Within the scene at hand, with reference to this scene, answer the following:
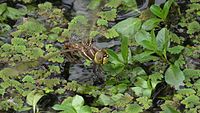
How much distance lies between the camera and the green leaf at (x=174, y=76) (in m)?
2.48

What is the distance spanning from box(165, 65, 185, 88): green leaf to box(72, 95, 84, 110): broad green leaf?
1.58ft

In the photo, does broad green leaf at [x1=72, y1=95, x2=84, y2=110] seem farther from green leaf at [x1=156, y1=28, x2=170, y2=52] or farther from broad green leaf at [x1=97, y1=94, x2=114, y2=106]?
green leaf at [x1=156, y1=28, x2=170, y2=52]

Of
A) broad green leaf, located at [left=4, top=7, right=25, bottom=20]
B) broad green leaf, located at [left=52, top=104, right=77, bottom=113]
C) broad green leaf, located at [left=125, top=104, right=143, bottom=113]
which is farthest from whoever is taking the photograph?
broad green leaf, located at [left=4, top=7, right=25, bottom=20]

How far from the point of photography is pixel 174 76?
8.22 ft

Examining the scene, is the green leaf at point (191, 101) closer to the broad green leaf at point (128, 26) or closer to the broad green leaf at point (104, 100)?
the broad green leaf at point (104, 100)

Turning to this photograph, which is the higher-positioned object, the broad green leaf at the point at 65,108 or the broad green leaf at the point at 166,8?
the broad green leaf at the point at 166,8

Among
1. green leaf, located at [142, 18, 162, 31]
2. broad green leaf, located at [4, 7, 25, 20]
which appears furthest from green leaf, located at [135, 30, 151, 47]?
broad green leaf, located at [4, 7, 25, 20]

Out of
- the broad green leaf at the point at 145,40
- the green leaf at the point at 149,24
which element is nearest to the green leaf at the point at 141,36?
the broad green leaf at the point at 145,40

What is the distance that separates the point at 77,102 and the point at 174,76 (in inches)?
21.6

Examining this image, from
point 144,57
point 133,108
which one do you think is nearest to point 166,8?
point 144,57

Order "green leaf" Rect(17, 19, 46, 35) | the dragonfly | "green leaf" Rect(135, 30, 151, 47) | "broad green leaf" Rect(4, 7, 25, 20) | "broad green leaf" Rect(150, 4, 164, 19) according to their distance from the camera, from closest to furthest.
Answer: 1. the dragonfly
2. "green leaf" Rect(135, 30, 151, 47)
3. "broad green leaf" Rect(150, 4, 164, 19)
4. "green leaf" Rect(17, 19, 46, 35)
5. "broad green leaf" Rect(4, 7, 25, 20)

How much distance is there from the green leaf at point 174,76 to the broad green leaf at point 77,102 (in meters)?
0.48

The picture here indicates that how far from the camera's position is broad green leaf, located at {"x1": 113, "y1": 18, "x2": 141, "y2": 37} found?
9.31 feet

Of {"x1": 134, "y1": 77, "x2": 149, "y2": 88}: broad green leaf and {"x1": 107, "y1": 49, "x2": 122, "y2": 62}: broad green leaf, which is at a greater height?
{"x1": 107, "y1": 49, "x2": 122, "y2": 62}: broad green leaf
